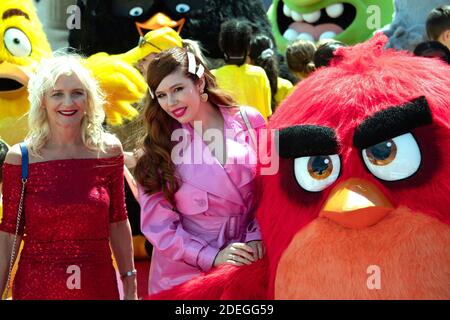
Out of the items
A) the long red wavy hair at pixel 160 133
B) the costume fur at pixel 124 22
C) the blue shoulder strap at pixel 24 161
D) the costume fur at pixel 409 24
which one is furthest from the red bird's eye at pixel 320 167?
the costume fur at pixel 409 24

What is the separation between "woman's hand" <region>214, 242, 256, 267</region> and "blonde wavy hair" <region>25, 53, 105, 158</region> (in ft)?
1.74

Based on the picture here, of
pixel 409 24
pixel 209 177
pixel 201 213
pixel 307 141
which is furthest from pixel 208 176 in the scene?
pixel 409 24

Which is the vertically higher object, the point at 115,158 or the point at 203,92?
the point at 203,92

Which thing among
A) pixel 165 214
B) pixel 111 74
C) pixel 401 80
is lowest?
pixel 165 214

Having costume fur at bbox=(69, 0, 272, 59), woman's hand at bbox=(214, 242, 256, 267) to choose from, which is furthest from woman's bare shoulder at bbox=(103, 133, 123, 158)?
costume fur at bbox=(69, 0, 272, 59)

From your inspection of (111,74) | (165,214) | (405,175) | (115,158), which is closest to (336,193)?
(405,175)

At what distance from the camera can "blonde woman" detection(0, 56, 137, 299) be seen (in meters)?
2.33

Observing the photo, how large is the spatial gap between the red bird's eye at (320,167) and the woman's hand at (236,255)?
0.32m

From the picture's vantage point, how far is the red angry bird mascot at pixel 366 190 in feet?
6.31

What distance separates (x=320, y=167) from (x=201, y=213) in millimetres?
472

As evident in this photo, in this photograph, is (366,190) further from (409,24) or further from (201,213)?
(409,24)

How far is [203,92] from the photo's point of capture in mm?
2459

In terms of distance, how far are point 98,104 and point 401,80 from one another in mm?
993
